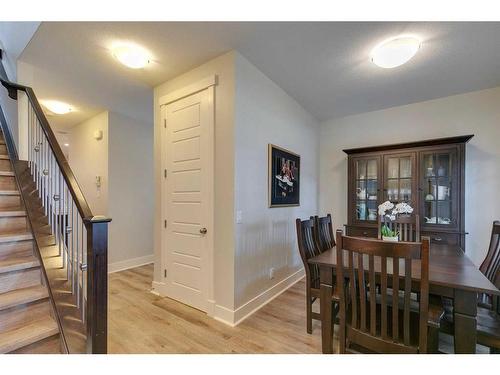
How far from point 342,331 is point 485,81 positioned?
343 centimetres

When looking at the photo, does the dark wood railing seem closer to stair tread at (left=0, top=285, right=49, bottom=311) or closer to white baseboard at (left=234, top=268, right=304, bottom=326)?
stair tread at (left=0, top=285, right=49, bottom=311)

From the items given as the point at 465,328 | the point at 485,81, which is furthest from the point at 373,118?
the point at 465,328

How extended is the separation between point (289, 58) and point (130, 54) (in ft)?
5.05

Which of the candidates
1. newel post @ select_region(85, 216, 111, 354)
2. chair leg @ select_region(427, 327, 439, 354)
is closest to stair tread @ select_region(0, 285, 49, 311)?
newel post @ select_region(85, 216, 111, 354)

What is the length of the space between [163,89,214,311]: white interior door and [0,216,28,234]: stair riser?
4.11 ft

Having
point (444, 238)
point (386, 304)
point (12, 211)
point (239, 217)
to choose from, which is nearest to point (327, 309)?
point (386, 304)

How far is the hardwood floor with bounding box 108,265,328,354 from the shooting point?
6.23ft

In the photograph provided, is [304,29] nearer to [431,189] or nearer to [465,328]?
[465,328]

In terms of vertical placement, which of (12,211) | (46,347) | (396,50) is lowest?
(46,347)

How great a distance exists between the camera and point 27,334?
1.40m

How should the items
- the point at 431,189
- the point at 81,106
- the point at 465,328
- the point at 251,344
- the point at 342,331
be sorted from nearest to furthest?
the point at 465,328
the point at 342,331
the point at 251,344
the point at 431,189
the point at 81,106

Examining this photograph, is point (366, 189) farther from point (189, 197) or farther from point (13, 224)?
point (13, 224)

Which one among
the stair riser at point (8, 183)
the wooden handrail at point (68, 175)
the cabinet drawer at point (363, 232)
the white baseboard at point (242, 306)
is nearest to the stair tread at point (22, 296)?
the wooden handrail at point (68, 175)
